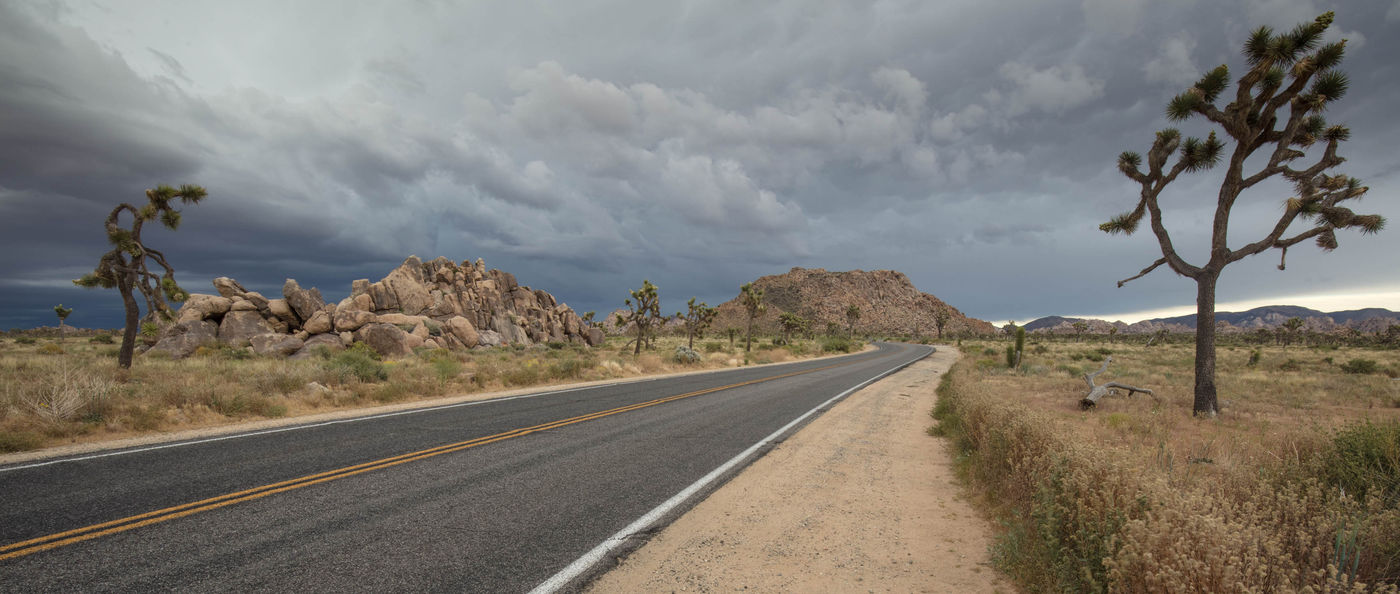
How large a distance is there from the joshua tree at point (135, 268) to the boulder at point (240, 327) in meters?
18.6

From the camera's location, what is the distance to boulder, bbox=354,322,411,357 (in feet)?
109

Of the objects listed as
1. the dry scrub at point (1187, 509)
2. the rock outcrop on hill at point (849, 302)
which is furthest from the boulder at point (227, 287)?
the rock outcrop on hill at point (849, 302)

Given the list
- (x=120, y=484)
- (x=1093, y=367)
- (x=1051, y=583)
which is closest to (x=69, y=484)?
(x=120, y=484)

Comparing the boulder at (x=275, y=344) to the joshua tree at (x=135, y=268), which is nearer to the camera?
the joshua tree at (x=135, y=268)

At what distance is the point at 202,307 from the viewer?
32469 mm

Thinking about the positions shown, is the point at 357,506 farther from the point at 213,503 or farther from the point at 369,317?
the point at 369,317

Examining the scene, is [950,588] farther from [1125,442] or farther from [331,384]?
[331,384]

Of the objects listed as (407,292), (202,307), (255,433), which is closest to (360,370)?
(255,433)

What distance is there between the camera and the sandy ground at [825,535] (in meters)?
4.34

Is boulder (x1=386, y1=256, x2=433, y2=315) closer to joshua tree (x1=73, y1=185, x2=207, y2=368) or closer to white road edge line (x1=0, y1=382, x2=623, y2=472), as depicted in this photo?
joshua tree (x1=73, y1=185, x2=207, y2=368)

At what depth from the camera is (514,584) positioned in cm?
393

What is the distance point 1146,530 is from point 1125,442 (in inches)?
271

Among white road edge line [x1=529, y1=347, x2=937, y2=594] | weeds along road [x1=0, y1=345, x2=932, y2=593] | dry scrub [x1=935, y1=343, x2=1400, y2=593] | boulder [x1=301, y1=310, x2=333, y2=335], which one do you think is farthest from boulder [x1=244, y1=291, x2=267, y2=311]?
dry scrub [x1=935, y1=343, x2=1400, y2=593]

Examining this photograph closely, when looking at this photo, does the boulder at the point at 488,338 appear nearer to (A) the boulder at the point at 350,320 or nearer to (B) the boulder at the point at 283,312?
(A) the boulder at the point at 350,320
